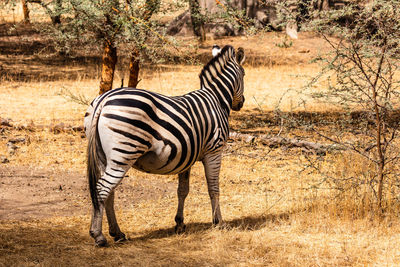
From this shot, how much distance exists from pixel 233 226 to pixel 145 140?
189 cm

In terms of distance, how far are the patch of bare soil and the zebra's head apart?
1989 millimetres

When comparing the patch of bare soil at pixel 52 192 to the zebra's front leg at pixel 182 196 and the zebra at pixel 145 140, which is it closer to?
the zebra's front leg at pixel 182 196

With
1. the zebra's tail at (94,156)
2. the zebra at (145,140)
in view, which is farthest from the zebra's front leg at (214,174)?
the zebra's tail at (94,156)

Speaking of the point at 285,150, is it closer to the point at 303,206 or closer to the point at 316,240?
the point at 303,206

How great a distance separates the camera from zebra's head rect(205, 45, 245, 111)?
259 inches

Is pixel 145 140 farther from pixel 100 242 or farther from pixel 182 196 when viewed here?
pixel 182 196

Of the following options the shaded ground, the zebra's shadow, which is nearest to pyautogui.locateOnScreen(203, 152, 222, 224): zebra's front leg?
the zebra's shadow

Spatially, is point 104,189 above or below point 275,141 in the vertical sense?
above

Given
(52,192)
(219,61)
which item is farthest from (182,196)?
A: (52,192)

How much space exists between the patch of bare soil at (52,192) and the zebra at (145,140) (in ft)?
5.03

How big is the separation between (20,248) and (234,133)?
19.6ft

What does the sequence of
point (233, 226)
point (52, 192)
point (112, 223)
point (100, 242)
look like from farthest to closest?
point (52, 192) < point (233, 226) < point (112, 223) < point (100, 242)

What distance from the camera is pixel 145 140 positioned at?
510 cm

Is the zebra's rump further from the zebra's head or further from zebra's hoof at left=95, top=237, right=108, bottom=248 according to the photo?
the zebra's head
